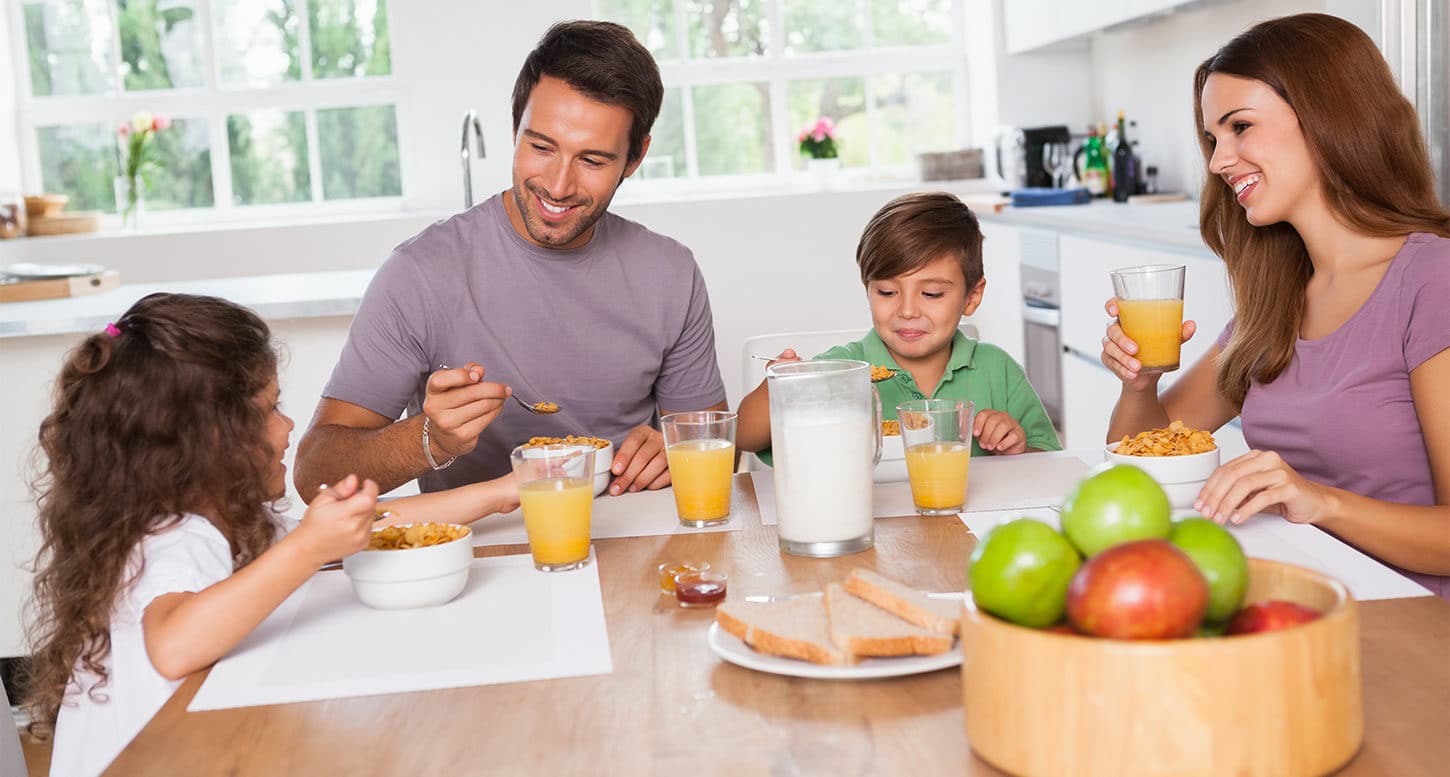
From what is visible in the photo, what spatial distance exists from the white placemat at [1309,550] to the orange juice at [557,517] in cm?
43

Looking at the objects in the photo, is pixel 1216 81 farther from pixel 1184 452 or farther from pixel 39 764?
pixel 39 764

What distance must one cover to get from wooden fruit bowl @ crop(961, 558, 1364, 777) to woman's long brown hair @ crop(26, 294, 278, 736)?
878 millimetres

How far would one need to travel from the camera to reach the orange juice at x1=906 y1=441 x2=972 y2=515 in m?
1.58

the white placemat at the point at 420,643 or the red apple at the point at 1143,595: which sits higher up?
the red apple at the point at 1143,595

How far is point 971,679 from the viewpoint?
892 millimetres

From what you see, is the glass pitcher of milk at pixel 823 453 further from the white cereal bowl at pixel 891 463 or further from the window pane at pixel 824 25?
the window pane at pixel 824 25

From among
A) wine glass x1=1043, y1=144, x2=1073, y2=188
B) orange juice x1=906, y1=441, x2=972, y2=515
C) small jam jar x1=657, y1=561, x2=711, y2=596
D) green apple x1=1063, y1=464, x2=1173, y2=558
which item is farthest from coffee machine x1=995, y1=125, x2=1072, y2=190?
green apple x1=1063, y1=464, x2=1173, y2=558

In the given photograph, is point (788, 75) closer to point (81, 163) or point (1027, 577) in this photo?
point (81, 163)

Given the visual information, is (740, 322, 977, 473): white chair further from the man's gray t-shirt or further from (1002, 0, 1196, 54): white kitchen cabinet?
(1002, 0, 1196, 54): white kitchen cabinet

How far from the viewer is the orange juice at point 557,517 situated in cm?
143

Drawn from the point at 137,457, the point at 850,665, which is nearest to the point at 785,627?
the point at 850,665

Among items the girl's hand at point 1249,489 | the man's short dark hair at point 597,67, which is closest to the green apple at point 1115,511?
the girl's hand at point 1249,489

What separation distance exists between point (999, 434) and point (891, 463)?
0.23m

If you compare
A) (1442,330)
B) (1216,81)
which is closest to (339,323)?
(1216,81)
